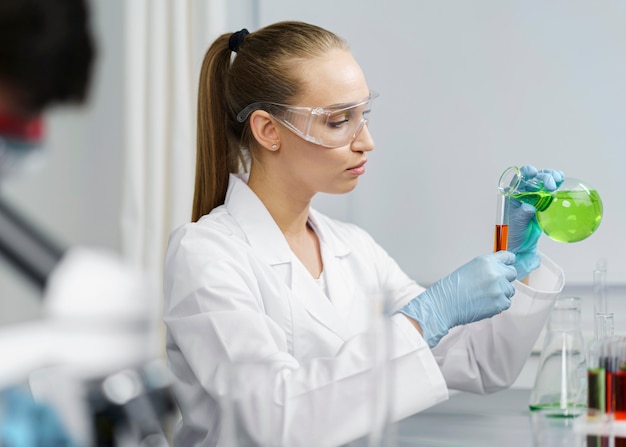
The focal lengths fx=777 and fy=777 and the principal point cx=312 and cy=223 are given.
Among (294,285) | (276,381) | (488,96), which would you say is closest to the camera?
(276,381)

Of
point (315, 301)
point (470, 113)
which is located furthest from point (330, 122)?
point (470, 113)

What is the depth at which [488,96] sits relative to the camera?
215cm

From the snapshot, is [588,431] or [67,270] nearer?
[67,270]

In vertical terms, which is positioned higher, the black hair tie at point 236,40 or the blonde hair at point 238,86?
the black hair tie at point 236,40

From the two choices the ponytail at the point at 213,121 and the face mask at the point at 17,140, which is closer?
the face mask at the point at 17,140

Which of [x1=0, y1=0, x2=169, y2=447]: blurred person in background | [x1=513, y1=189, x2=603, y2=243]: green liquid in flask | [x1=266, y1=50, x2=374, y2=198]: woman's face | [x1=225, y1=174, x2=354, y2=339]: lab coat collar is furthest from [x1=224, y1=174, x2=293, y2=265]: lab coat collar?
[x1=0, y1=0, x2=169, y2=447]: blurred person in background

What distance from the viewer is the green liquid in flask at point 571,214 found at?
143 cm

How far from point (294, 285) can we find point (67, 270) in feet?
3.87

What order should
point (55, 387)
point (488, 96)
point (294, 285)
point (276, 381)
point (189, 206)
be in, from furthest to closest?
point (189, 206) → point (488, 96) → point (294, 285) → point (276, 381) → point (55, 387)

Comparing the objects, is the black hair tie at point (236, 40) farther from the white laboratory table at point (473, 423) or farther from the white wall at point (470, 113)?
the white laboratory table at point (473, 423)

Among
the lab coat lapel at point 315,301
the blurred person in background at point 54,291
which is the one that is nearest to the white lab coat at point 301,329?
the lab coat lapel at point 315,301

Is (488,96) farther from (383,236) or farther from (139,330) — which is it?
(139,330)

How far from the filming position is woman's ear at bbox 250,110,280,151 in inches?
67.8

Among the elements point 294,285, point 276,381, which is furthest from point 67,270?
point 294,285
